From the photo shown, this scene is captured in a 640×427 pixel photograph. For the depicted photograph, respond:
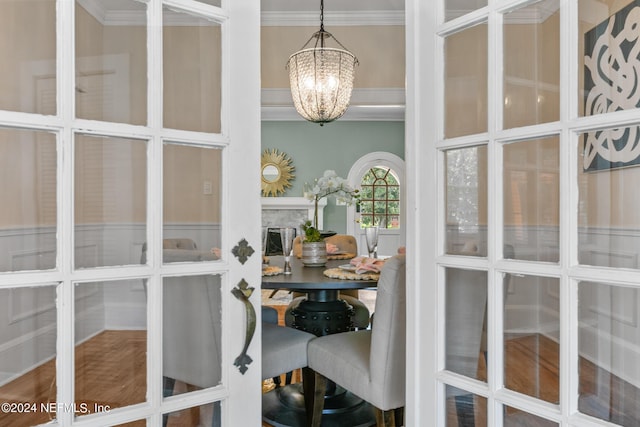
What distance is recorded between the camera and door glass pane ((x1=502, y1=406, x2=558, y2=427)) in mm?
1099

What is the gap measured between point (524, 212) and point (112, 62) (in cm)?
112

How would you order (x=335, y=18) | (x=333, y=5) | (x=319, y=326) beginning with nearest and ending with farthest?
1. (x=319, y=326)
2. (x=333, y=5)
3. (x=335, y=18)

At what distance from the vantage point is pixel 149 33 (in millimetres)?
1148

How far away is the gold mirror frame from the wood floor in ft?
21.0

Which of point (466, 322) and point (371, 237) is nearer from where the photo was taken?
point (466, 322)

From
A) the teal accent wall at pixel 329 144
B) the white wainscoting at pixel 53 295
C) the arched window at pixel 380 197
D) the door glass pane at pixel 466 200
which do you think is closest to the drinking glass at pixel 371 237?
the door glass pane at pixel 466 200

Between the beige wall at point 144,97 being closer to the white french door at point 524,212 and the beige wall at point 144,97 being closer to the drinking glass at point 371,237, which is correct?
the white french door at point 524,212


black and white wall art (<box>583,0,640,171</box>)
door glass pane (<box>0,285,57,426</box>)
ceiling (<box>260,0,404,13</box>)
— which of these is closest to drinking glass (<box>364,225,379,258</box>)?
black and white wall art (<box>583,0,640,171</box>)

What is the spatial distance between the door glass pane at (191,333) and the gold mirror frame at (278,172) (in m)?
6.33

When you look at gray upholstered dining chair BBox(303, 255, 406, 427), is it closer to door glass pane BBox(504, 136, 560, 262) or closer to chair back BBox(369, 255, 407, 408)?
chair back BBox(369, 255, 407, 408)

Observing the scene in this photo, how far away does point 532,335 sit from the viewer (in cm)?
113

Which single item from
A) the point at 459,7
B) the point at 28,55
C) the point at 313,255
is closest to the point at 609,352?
the point at 459,7

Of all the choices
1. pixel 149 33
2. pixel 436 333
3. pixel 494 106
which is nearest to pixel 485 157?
pixel 494 106

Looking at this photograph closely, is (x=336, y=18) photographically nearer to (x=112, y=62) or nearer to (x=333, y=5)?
(x=333, y=5)
